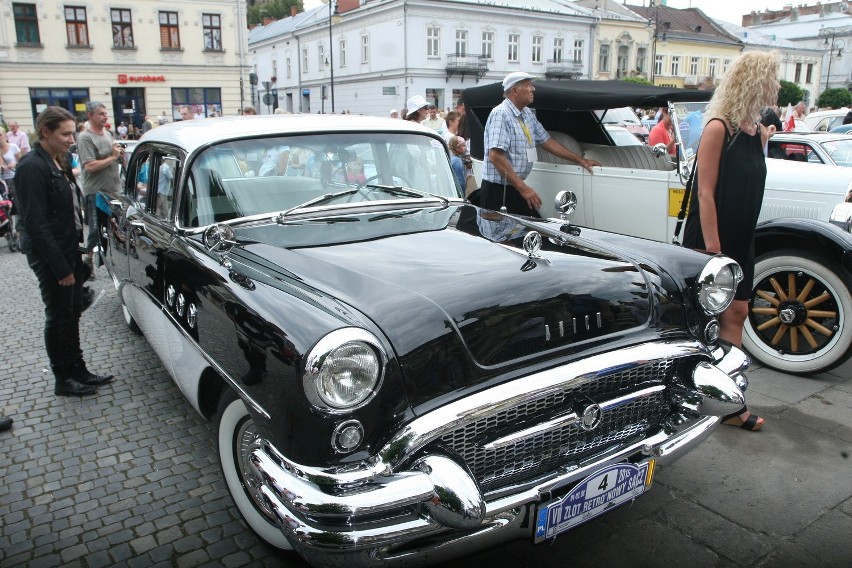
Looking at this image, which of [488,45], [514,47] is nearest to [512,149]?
[488,45]

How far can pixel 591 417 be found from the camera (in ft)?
7.88

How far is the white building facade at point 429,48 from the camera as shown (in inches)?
1775

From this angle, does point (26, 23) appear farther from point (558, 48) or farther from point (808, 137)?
point (808, 137)

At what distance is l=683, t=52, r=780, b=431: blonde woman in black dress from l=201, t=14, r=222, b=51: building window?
3751 cm

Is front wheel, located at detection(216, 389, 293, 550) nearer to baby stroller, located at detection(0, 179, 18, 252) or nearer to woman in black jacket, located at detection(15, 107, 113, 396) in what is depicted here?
woman in black jacket, located at detection(15, 107, 113, 396)

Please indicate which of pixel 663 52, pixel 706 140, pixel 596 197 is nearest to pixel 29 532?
pixel 706 140

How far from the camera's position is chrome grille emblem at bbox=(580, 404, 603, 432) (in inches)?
93.7

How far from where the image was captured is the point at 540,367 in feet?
7.70

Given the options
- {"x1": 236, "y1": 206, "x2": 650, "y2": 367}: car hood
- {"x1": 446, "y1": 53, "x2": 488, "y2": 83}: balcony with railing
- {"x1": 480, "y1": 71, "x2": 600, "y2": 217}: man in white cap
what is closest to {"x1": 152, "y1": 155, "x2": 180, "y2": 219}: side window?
{"x1": 236, "y1": 206, "x2": 650, "y2": 367}: car hood

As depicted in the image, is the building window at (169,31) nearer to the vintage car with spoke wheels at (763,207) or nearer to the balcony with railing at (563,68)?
the balcony with railing at (563,68)

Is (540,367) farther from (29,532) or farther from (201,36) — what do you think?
(201,36)

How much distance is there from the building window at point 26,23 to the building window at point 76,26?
1.39 m

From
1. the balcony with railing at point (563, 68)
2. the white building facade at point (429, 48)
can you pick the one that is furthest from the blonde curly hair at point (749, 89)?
the balcony with railing at point (563, 68)

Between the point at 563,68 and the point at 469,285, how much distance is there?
5242 cm
